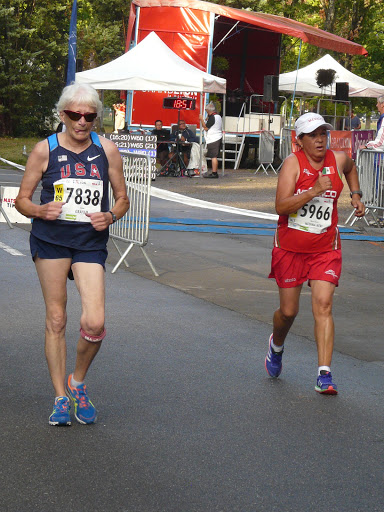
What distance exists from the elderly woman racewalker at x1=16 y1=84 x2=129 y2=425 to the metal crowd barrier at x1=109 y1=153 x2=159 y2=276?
5235mm

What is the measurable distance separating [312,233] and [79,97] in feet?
6.01

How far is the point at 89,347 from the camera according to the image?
5.32m

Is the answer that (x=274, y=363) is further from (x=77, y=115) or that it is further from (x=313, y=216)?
(x=77, y=115)

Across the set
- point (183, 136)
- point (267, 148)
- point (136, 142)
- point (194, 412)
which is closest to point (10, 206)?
point (136, 142)

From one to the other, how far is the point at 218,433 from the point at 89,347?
0.83 m

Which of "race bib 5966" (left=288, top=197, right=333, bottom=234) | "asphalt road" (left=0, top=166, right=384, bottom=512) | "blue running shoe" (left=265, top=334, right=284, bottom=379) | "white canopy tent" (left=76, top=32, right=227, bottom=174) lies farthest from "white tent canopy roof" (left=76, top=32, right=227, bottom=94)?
"race bib 5966" (left=288, top=197, right=333, bottom=234)

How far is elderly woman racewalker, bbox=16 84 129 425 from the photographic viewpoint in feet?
17.2

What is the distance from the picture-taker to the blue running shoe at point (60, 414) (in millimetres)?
5273

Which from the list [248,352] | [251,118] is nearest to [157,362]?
[248,352]

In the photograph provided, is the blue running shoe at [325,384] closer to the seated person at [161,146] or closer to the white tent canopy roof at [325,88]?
the seated person at [161,146]

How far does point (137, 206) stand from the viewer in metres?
11.1

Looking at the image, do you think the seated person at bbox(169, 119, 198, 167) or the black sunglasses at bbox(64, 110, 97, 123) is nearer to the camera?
the black sunglasses at bbox(64, 110, 97, 123)

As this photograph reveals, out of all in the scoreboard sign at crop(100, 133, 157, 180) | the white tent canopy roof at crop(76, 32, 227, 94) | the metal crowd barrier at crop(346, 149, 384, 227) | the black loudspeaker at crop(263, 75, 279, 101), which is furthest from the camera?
the black loudspeaker at crop(263, 75, 279, 101)

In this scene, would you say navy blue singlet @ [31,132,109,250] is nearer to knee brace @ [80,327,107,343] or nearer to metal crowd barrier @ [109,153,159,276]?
knee brace @ [80,327,107,343]
